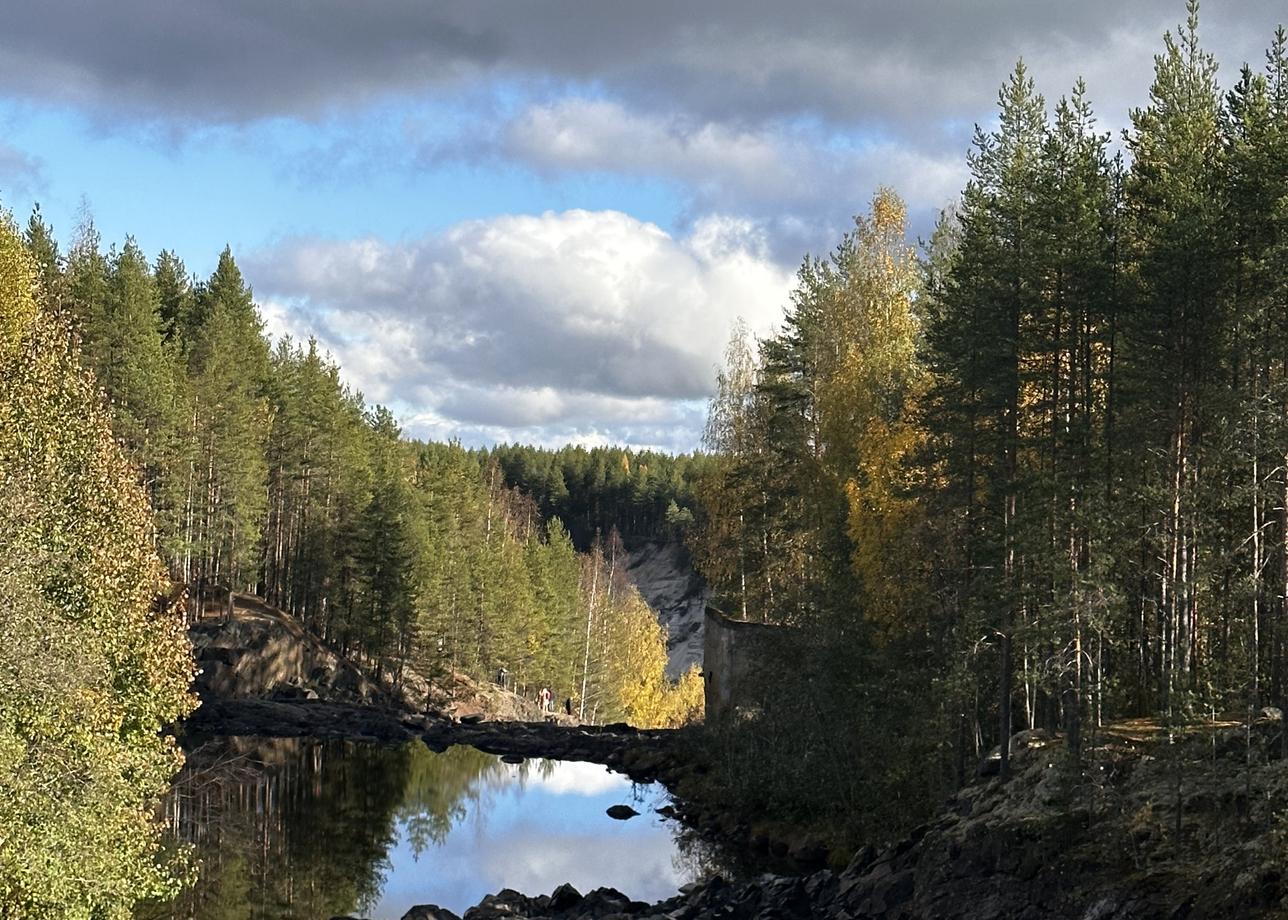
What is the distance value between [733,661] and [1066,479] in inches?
808

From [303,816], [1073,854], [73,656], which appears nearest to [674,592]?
[303,816]

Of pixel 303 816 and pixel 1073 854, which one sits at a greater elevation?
pixel 1073 854

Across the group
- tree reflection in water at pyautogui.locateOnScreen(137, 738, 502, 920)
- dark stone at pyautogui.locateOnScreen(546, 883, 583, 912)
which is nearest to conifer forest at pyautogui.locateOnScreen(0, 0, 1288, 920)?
tree reflection in water at pyautogui.locateOnScreen(137, 738, 502, 920)

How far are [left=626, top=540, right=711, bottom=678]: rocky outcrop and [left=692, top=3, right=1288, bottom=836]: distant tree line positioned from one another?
97.6m

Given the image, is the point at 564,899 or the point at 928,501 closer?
the point at 564,899

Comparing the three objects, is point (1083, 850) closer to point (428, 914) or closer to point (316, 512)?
point (428, 914)

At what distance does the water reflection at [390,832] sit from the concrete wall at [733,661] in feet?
15.3

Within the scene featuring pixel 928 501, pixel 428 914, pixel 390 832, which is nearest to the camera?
pixel 428 914

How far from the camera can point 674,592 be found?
517ft

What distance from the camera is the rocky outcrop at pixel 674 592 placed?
140000 millimetres

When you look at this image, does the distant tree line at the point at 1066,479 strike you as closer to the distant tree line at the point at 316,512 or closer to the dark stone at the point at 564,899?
the dark stone at the point at 564,899

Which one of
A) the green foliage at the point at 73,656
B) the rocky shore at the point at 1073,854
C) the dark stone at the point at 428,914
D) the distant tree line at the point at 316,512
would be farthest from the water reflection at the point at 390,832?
the distant tree line at the point at 316,512

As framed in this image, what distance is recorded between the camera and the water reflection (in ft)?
102

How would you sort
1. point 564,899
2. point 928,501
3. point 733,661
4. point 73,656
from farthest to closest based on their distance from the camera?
1. point 733,661
2. point 928,501
3. point 564,899
4. point 73,656
